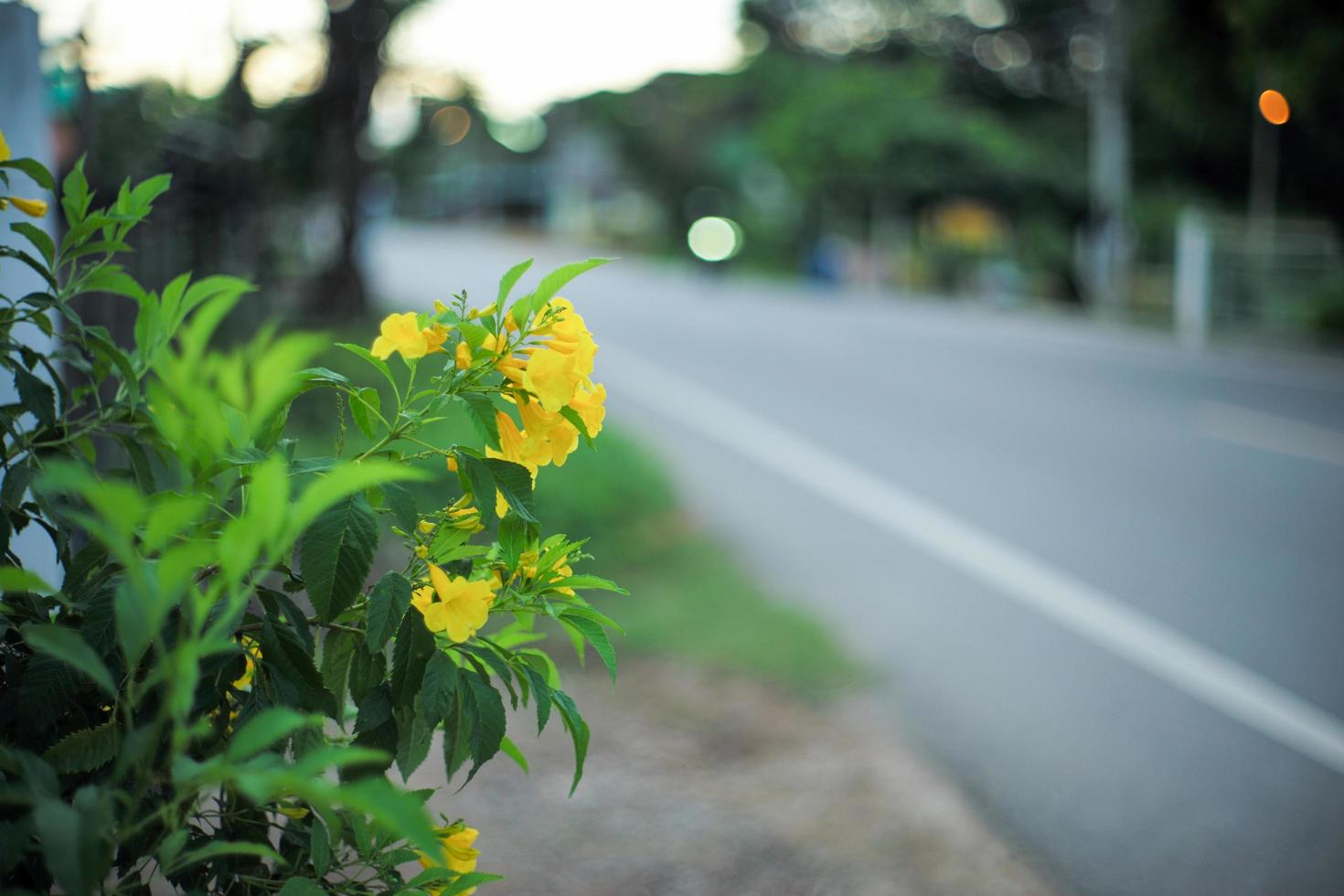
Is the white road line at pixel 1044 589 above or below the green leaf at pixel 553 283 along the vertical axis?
below

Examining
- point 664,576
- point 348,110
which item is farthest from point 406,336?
point 348,110

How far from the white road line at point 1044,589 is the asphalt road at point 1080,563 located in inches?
0.7

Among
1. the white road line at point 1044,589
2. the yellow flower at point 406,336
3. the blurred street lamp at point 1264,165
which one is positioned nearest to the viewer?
the yellow flower at point 406,336

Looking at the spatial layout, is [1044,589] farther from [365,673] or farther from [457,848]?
[365,673]

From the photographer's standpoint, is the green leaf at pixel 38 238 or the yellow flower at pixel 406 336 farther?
the green leaf at pixel 38 238

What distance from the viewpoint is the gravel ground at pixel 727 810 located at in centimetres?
313

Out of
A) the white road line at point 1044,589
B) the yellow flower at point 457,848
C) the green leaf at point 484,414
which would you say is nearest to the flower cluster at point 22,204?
the green leaf at point 484,414

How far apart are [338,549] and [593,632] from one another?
275 mm

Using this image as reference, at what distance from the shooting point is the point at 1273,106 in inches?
685

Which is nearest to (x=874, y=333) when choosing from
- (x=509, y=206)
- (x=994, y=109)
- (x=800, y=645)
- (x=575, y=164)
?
(x=800, y=645)

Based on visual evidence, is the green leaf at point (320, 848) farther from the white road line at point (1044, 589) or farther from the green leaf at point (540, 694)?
the white road line at point (1044, 589)

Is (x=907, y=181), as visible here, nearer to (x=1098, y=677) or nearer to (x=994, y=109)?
(x=994, y=109)

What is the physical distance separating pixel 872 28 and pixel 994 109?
4480 mm

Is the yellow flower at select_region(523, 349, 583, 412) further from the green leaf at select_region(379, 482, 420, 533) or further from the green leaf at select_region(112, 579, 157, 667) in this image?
the green leaf at select_region(112, 579, 157, 667)
